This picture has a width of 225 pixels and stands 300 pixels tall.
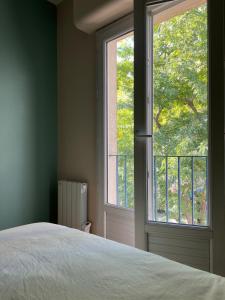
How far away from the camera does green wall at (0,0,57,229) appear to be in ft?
8.82

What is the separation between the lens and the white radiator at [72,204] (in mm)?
2723

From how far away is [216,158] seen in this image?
5.65 ft

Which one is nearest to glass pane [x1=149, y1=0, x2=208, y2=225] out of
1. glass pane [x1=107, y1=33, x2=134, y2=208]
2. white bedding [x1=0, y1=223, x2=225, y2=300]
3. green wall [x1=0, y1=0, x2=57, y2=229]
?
glass pane [x1=107, y1=33, x2=134, y2=208]

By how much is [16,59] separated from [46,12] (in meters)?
0.70

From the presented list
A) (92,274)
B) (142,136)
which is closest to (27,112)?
(142,136)

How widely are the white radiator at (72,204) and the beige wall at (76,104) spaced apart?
9 cm

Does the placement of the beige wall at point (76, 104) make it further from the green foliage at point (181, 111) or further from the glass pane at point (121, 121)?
the green foliage at point (181, 111)

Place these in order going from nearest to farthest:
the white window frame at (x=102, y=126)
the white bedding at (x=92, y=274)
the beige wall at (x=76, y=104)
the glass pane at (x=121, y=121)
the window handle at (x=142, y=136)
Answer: the white bedding at (x=92, y=274) < the window handle at (x=142, y=136) < the glass pane at (x=121, y=121) < the white window frame at (x=102, y=126) < the beige wall at (x=76, y=104)

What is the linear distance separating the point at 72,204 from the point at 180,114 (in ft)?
4.74

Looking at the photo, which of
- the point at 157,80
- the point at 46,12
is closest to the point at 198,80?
the point at 157,80

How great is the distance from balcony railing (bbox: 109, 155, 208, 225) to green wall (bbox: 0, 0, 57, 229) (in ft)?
4.61

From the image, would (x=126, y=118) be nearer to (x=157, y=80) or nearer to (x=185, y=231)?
(x=157, y=80)

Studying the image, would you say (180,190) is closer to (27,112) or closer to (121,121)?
(121,121)

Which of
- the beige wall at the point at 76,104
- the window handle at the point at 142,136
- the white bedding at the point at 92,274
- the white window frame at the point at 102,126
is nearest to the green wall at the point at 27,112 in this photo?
the beige wall at the point at 76,104
